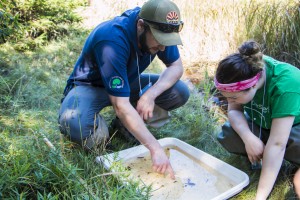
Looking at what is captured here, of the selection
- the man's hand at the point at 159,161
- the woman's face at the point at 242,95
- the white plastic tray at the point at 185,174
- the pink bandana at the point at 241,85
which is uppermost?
the pink bandana at the point at 241,85

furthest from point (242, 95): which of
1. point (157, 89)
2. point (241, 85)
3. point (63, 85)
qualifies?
point (63, 85)

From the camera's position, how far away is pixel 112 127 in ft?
8.41

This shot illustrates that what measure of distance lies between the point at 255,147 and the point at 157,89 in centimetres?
74

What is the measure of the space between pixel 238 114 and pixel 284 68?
0.42 metres

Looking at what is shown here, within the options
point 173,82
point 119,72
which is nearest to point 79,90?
point 119,72

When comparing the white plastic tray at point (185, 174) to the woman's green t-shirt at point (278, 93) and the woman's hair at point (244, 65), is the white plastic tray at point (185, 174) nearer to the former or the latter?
the woman's green t-shirt at point (278, 93)

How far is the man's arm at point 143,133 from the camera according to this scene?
1.78 m

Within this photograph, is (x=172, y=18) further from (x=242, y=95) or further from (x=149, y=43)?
(x=242, y=95)

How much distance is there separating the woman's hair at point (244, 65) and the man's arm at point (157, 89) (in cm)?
61

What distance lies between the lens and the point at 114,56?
183 cm

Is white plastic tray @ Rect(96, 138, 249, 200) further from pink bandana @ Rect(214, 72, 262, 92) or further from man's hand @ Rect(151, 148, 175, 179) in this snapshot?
pink bandana @ Rect(214, 72, 262, 92)

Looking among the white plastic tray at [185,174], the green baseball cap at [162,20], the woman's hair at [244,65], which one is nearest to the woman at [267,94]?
the woman's hair at [244,65]

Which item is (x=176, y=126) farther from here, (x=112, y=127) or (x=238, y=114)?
(x=238, y=114)

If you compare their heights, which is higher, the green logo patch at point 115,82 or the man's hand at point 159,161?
the green logo patch at point 115,82
